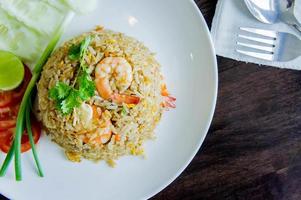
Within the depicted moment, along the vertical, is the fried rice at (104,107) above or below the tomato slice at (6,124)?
above

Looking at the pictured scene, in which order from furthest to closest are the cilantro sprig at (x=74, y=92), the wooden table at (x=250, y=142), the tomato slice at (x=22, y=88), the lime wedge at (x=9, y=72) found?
1. the wooden table at (x=250, y=142)
2. the tomato slice at (x=22, y=88)
3. the lime wedge at (x=9, y=72)
4. the cilantro sprig at (x=74, y=92)

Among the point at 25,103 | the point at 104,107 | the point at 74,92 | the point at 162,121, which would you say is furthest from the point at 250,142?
the point at 25,103

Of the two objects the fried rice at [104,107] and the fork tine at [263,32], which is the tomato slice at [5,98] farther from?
the fork tine at [263,32]

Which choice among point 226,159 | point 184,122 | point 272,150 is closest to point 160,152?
point 184,122

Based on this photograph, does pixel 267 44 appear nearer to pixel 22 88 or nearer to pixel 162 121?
pixel 162 121

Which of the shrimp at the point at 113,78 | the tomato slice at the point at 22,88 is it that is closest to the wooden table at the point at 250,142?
the shrimp at the point at 113,78

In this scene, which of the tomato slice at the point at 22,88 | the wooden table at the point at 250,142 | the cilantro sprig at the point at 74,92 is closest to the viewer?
the cilantro sprig at the point at 74,92

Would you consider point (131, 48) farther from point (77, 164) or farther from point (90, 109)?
point (77, 164)
